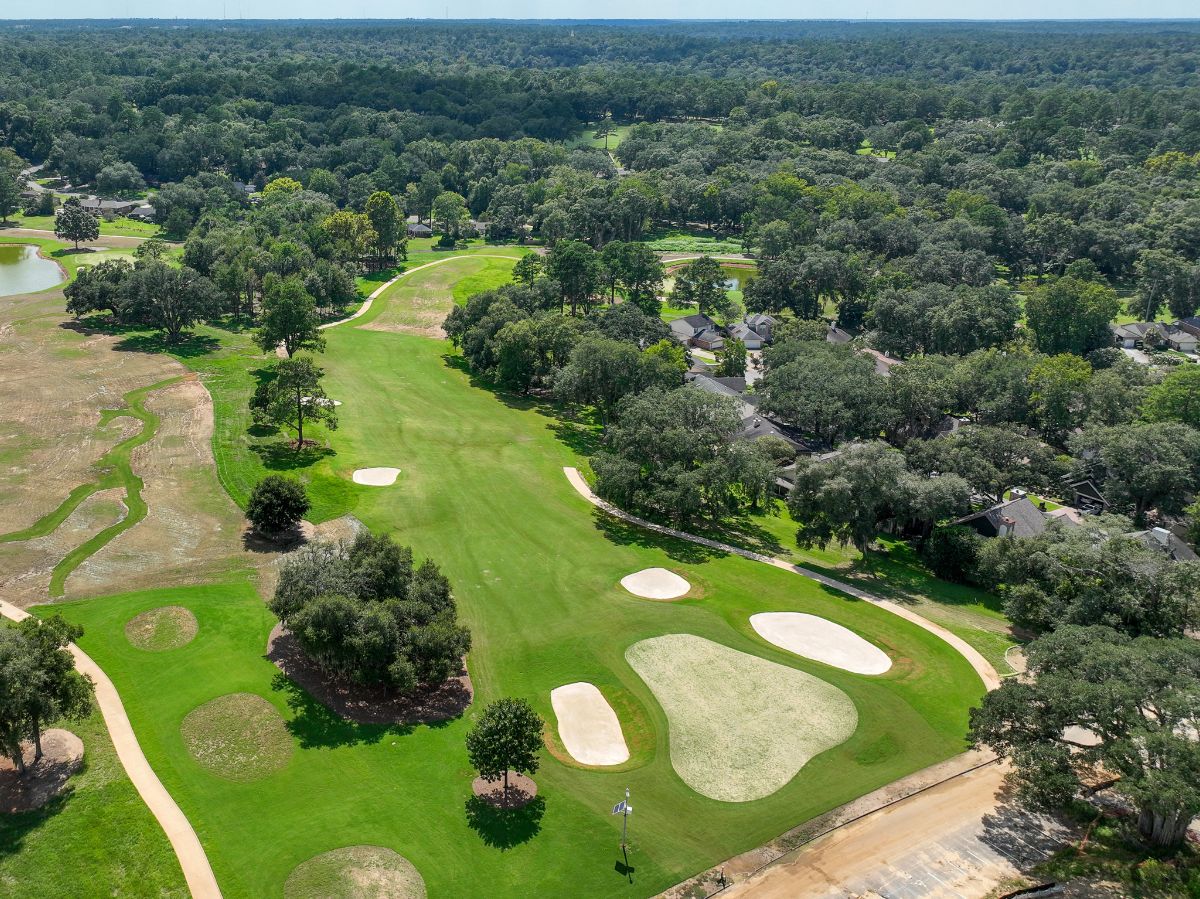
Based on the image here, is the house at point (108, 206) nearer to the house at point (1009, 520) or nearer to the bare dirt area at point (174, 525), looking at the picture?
the bare dirt area at point (174, 525)

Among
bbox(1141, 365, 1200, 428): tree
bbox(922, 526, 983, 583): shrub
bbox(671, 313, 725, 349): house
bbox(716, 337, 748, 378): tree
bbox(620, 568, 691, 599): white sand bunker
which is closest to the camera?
bbox(620, 568, 691, 599): white sand bunker

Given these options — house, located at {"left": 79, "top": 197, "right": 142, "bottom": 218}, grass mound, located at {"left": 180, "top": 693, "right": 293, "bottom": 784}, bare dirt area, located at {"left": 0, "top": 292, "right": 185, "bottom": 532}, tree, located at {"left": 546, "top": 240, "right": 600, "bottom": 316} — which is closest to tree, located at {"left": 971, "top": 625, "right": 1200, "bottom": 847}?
grass mound, located at {"left": 180, "top": 693, "right": 293, "bottom": 784}

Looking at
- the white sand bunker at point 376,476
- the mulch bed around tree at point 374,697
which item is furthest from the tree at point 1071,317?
the mulch bed around tree at point 374,697

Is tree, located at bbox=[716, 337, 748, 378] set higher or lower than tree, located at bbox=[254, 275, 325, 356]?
lower

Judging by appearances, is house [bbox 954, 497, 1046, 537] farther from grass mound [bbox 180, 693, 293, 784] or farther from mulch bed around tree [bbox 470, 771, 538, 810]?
grass mound [bbox 180, 693, 293, 784]

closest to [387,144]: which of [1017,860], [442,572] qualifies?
[442,572]

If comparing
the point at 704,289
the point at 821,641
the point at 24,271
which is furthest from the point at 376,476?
the point at 24,271
